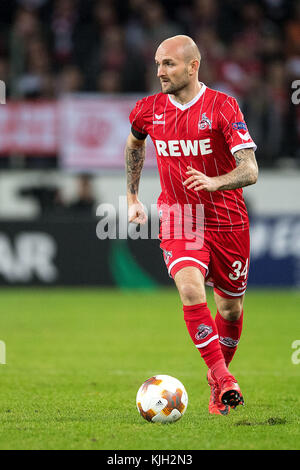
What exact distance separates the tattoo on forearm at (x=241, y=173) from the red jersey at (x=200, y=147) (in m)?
0.17

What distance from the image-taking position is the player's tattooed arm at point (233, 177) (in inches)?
212

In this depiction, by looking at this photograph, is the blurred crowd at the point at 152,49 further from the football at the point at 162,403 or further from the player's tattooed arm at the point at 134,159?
the football at the point at 162,403

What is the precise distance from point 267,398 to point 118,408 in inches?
48.9

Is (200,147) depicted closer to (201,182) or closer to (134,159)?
(201,182)

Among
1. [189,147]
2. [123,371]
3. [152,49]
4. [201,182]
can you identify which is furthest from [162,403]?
[152,49]

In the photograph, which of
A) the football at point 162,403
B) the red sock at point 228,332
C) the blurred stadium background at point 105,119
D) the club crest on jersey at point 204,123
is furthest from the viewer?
the blurred stadium background at point 105,119

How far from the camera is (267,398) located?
6621 millimetres

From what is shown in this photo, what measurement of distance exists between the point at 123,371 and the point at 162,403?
8.23 feet

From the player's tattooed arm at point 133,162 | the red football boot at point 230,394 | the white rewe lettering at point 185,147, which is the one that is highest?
the white rewe lettering at point 185,147

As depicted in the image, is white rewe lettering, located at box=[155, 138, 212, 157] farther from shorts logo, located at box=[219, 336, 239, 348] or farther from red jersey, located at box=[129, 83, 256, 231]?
shorts logo, located at box=[219, 336, 239, 348]

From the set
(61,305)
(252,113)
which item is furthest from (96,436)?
(252,113)

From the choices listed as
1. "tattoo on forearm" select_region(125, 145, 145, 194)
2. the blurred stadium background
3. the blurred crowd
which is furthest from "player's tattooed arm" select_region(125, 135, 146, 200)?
the blurred crowd

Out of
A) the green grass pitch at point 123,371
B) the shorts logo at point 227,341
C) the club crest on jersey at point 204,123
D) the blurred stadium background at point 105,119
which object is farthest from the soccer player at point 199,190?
the blurred stadium background at point 105,119

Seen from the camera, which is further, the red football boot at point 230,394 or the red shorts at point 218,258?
the red shorts at point 218,258
